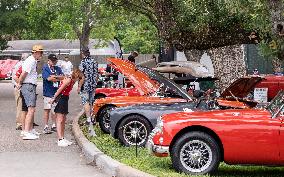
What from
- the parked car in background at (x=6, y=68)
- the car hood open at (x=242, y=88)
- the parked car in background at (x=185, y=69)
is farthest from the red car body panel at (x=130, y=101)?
the parked car in background at (x=6, y=68)

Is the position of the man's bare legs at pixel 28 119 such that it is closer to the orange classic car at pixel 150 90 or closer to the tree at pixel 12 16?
the orange classic car at pixel 150 90

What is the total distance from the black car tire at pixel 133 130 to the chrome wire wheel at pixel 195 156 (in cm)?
258

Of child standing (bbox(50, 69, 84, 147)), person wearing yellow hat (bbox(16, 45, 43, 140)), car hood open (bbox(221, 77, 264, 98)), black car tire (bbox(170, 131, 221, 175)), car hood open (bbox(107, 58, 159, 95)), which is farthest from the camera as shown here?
car hood open (bbox(221, 77, 264, 98))

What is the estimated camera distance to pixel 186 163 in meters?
8.90

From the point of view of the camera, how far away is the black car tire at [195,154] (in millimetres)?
8789

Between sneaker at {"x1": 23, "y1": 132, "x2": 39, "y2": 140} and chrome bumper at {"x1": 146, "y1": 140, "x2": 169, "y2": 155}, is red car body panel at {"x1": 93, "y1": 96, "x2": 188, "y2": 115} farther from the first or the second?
chrome bumper at {"x1": 146, "y1": 140, "x2": 169, "y2": 155}

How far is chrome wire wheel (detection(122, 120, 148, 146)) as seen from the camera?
11.5 m

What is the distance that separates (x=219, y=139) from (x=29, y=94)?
5.66 metres

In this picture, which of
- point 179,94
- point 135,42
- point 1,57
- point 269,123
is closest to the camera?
point 269,123

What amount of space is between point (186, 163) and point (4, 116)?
1052 cm

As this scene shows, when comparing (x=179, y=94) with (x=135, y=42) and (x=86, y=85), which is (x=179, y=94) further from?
(x=135, y=42)

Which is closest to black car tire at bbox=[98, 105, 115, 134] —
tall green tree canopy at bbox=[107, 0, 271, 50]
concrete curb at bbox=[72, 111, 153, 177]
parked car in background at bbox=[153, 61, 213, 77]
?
concrete curb at bbox=[72, 111, 153, 177]

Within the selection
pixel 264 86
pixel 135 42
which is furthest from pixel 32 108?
pixel 135 42

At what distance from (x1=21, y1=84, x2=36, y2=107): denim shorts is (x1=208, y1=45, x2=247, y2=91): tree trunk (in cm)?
673
